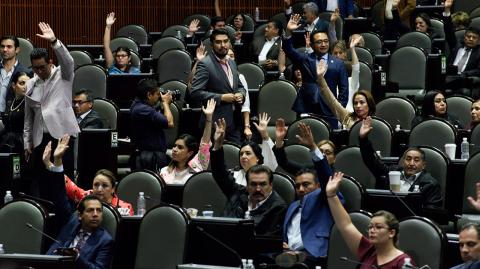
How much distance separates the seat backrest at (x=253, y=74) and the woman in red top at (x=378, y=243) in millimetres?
4617

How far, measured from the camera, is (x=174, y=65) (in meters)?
11.5

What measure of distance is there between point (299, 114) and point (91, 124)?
5.41 feet

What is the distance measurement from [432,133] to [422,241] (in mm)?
2312

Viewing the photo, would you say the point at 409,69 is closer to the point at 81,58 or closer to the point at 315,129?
the point at 315,129

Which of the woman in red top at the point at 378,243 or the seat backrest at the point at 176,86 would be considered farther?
the seat backrest at the point at 176,86

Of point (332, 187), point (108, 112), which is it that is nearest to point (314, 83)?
point (108, 112)

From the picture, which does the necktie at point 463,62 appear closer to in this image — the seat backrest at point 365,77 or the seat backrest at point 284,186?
the seat backrest at point 365,77

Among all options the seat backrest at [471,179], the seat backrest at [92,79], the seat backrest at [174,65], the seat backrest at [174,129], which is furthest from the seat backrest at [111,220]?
the seat backrest at [174,65]

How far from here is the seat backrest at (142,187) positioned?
25.8 feet

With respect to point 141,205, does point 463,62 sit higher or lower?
higher

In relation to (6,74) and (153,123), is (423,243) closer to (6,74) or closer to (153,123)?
(153,123)

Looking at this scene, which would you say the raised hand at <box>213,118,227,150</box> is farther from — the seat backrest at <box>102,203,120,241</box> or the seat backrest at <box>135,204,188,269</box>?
the seat backrest at <box>102,203,120,241</box>

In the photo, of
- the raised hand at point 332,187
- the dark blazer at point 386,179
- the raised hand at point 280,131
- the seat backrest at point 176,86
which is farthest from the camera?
the seat backrest at point 176,86

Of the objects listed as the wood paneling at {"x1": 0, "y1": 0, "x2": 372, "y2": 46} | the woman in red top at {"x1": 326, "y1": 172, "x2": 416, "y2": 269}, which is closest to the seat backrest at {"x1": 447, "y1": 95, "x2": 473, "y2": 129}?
the woman in red top at {"x1": 326, "y1": 172, "x2": 416, "y2": 269}
